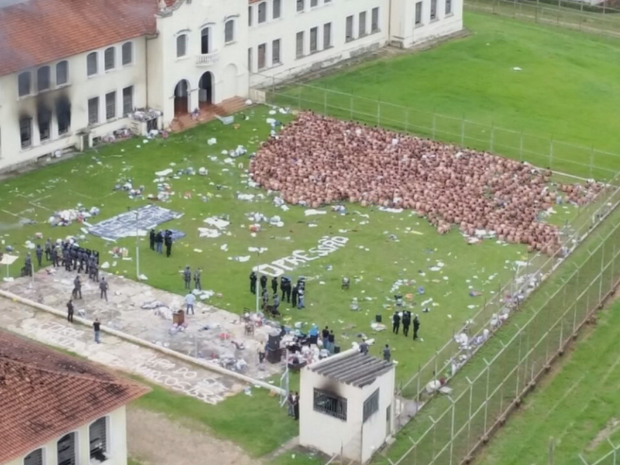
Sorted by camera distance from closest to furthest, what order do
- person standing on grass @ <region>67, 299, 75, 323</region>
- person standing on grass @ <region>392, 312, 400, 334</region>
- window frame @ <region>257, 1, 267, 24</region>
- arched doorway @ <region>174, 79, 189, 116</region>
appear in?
person standing on grass @ <region>392, 312, 400, 334</region> < person standing on grass @ <region>67, 299, 75, 323</region> < arched doorway @ <region>174, 79, 189, 116</region> < window frame @ <region>257, 1, 267, 24</region>

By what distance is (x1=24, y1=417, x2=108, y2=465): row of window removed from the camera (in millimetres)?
43156

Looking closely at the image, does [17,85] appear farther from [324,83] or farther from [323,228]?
[324,83]

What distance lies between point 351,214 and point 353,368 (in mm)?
19587

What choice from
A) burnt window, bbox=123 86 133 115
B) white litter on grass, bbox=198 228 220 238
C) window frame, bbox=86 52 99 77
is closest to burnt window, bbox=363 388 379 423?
white litter on grass, bbox=198 228 220 238

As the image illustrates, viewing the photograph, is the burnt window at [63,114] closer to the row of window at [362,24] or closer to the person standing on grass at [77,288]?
the person standing on grass at [77,288]

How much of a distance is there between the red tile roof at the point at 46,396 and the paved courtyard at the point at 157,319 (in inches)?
334

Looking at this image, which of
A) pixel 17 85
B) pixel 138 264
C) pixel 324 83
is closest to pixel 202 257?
pixel 138 264

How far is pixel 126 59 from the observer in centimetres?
7588

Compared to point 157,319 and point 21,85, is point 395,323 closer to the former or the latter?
point 157,319

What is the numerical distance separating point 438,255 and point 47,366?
73.1 ft

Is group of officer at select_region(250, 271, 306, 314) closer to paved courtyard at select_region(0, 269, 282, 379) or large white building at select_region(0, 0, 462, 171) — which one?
paved courtyard at select_region(0, 269, 282, 379)

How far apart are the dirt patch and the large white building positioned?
2408 cm

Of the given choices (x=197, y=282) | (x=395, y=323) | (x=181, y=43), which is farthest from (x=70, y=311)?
(x=181, y=43)

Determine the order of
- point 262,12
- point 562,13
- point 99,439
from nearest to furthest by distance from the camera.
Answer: point 99,439 < point 262,12 < point 562,13
